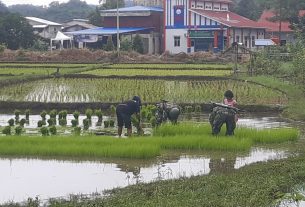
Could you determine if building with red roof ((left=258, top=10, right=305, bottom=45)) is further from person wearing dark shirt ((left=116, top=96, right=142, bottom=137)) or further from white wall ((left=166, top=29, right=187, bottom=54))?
person wearing dark shirt ((left=116, top=96, right=142, bottom=137))

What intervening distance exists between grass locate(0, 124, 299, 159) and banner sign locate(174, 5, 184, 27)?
35338 millimetres

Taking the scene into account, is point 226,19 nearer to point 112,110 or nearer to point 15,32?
point 15,32

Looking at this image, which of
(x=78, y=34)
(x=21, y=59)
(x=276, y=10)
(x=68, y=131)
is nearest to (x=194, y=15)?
(x=276, y=10)

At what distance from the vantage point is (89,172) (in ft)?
30.8

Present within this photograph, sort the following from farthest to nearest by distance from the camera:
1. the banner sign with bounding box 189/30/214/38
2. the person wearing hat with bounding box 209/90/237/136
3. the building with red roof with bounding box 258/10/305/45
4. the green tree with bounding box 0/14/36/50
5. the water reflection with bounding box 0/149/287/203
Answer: the building with red roof with bounding box 258/10/305/45, the green tree with bounding box 0/14/36/50, the banner sign with bounding box 189/30/214/38, the person wearing hat with bounding box 209/90/237/136, the water reflection with bounding box 0/149/287/203

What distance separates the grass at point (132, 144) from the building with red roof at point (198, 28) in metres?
32.8

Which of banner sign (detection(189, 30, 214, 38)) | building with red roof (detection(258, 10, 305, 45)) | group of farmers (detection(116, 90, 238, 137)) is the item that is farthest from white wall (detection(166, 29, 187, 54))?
group of farmers (detection(116, 90, 238, 137))

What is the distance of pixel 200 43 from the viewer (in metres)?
47.4

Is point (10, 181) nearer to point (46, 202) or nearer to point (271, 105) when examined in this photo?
point (46, 202)

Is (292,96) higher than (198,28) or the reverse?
the reverse

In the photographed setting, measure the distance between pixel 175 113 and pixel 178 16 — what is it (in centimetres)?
3445

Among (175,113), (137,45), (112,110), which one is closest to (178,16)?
(137,45)

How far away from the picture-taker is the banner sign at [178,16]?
4656 cm

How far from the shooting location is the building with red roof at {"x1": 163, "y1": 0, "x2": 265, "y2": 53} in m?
45.2
